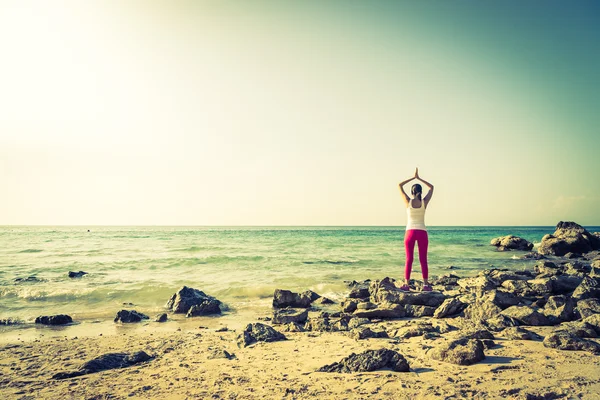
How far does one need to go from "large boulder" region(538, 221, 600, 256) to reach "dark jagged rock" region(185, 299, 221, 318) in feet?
87.8

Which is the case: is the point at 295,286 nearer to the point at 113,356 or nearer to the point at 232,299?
the point at 232,299

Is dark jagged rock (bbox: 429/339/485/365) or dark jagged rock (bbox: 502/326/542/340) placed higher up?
dark jagged rock (bbox: 429/339/485/365)

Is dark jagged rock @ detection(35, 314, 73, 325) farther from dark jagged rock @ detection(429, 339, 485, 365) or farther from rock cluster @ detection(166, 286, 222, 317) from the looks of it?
dark jagged rock @ detection(429, 339, 485, 365)

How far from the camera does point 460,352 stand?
4.39m

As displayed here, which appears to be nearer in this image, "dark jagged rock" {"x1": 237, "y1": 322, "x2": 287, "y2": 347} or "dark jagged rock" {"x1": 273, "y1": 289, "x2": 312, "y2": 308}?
"dark jagged rock" {"x1": 237, "y1": 322, "x2": 287, "y2": 347}

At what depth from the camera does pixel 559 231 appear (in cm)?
2791

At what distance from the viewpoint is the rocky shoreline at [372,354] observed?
384 cm

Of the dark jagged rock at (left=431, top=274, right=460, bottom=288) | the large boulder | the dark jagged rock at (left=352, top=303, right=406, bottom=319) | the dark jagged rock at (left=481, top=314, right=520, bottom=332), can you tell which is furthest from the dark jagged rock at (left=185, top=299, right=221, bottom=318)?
the large boulder

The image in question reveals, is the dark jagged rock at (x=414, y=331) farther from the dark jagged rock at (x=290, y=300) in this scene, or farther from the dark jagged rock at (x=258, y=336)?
the dark jagged rock at (x=290, y=300)

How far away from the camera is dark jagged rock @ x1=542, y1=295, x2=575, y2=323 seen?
254 inches

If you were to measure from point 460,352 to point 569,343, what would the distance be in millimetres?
1746

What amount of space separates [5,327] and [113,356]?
4.40m

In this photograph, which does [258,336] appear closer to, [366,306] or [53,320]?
[366,306]

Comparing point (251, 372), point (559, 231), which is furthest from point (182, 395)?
point (559, 231)
